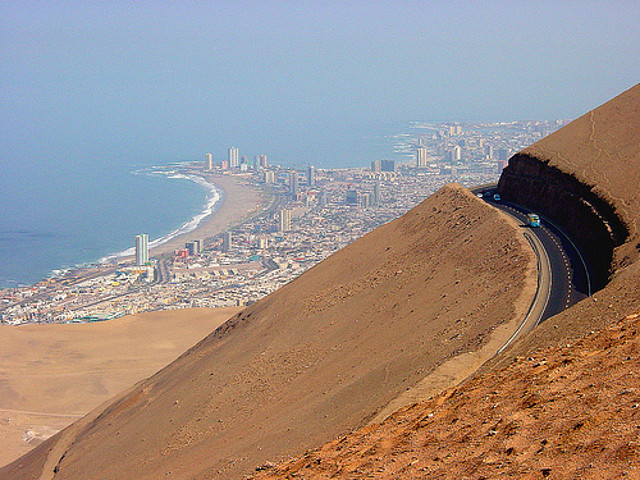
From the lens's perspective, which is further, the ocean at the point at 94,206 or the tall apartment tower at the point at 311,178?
the tall apartment tower at the point at 311,178

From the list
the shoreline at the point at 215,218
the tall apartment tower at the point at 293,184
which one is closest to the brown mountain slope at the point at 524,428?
the shoreline at the point at 215,218

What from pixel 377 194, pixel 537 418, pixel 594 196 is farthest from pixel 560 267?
pixel 377 194

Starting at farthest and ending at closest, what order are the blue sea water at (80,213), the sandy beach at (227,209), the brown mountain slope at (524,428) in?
the sandy beach at (227,209)
the blue sea water at (80,213)
the brown mountain slope at (524,428)

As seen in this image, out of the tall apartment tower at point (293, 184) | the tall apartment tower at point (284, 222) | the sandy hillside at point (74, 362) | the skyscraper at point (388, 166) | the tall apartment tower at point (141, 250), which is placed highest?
the skyscraper at point (388, 166)

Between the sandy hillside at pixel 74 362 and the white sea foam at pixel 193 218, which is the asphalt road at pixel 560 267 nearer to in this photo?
the sandy hillside at pixel 74 362

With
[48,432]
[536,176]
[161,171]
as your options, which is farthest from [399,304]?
[161,171]

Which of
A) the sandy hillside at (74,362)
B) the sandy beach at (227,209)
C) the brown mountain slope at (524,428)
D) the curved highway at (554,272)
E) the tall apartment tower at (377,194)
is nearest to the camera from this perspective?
the brown mountain slope at (524,428)

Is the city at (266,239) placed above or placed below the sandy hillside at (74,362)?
above

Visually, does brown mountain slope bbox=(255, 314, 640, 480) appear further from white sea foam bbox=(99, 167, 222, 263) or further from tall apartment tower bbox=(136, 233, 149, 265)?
white sea foam bbox=(99, 167, 222, 263)
